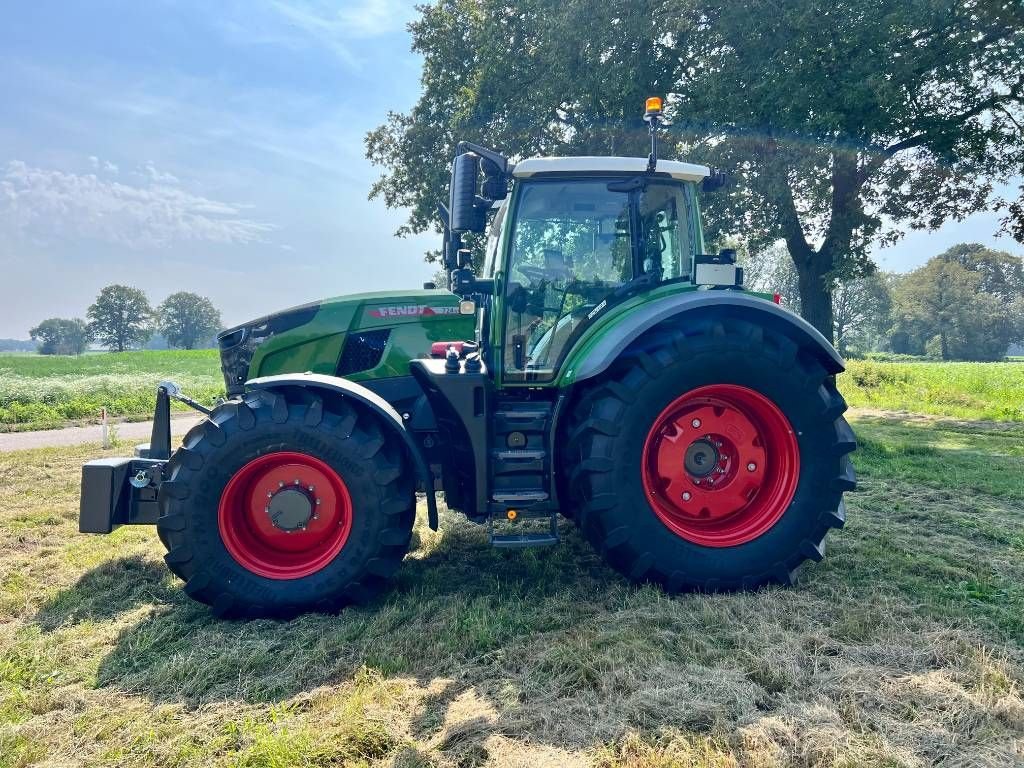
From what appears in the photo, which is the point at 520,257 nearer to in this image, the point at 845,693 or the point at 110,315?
the point at 845,693

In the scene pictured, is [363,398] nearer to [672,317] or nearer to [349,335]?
[349,335]

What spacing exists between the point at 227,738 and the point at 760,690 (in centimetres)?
202

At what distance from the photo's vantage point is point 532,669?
2.71m

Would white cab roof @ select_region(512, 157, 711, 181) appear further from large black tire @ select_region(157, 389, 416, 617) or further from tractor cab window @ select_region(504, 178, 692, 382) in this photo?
large black tire @ select_region(157, 389, 416, 617)

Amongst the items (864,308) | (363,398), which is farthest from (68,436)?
(864,308)

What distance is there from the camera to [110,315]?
281ft

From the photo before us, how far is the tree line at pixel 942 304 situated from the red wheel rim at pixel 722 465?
59676 millimetres

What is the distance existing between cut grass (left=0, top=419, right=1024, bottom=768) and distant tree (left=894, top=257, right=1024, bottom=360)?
2854 inches

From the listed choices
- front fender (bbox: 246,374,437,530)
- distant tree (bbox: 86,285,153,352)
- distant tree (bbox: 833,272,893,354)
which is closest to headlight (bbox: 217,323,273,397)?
front fender (bbox: 246,374,437,530)

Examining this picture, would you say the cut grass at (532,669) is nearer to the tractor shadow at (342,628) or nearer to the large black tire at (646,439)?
the tractor shadow at (342,628)

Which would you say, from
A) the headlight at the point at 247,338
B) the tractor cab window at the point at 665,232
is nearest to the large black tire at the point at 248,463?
the headlight at the point at 247,338

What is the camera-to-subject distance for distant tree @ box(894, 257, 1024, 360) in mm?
62781

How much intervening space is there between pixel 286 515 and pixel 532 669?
1524 mm

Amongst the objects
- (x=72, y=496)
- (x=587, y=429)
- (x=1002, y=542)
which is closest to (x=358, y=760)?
(x=587, y=429)
